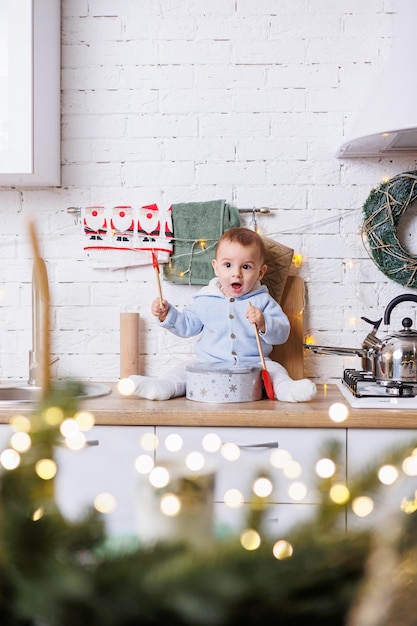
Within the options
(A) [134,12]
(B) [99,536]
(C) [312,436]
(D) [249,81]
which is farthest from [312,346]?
(B) [99,536]

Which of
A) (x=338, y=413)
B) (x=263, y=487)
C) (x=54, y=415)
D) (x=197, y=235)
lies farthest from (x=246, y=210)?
(x=54, y=415)

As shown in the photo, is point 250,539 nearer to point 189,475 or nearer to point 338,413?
point 189,475

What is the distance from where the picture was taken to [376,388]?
2.23 meters

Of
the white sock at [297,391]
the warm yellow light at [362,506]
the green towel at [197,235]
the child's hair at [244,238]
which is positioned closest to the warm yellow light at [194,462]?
the warm yellow light at [362,506]

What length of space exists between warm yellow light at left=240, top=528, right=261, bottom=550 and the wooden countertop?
1.60 meters

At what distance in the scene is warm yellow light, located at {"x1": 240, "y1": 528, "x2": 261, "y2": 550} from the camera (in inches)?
15.8

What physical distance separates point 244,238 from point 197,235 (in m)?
0.27

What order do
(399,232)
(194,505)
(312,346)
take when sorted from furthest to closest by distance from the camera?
(399,232)
(312,346)
(194,505)

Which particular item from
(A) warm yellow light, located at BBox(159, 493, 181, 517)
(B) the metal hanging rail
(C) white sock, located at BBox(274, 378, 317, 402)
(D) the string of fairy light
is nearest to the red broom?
(C) white sock, located at BBox(274, 378, 317, 402)

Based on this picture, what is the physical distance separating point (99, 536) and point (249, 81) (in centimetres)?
238

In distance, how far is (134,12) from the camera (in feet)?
8.58

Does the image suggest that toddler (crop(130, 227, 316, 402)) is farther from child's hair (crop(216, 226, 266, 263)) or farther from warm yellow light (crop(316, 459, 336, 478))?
warm yellow light (crop(316, 459, 336, 478))

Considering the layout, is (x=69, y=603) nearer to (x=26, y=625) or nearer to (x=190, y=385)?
(x=26, y=625)

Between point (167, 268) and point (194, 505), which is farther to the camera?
point (167, 268)
